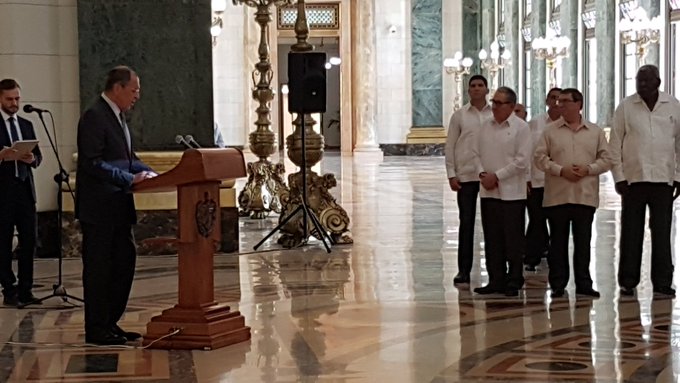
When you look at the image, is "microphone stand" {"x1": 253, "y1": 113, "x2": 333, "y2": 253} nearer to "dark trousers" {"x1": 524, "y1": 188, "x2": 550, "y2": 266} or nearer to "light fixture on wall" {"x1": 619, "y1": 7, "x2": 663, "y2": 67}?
"dark trousers" {"x1": 524, "y1": 188, "x2": 550, "y2": 266}

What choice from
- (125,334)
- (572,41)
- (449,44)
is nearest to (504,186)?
(125,334)

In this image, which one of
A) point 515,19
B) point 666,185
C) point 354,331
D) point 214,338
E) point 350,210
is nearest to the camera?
point 214,338

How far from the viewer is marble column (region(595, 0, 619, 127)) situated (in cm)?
2714

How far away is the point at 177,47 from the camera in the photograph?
11305mm

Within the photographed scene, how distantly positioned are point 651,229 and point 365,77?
1139 inches

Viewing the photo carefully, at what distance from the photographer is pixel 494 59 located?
120 ft

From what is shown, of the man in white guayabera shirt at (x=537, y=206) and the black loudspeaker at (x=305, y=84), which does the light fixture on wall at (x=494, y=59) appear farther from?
the man in white guayabera shirt at (x=537, y=206)

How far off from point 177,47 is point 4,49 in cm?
163

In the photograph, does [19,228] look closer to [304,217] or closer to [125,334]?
[125,334]

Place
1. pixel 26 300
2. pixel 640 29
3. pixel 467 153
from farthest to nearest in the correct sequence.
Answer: pixel 640 29, pixel 467 153, pixel 26 300

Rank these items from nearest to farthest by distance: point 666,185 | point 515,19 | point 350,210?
point 666,185 → point 350,210 → point 515,19

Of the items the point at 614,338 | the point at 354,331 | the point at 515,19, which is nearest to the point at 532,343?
the point at 614,338

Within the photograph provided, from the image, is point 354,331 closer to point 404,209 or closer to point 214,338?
point 214,338

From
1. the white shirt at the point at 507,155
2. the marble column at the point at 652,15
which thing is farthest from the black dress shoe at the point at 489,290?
the marble column at the point at 652,15
